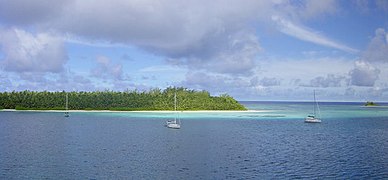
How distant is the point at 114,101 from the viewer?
543ft

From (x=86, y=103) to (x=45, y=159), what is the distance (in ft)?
408

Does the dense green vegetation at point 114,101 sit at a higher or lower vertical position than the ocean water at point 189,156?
higher

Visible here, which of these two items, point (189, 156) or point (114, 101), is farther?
point (114, 101)

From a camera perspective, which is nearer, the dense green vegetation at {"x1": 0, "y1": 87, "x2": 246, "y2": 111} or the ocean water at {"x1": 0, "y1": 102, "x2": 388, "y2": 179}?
the ocean water at {"x1": 0, "y1": 102, "x2": 388, "y2": 179}

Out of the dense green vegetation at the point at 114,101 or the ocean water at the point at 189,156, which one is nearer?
the ocean water at the point at 189,156

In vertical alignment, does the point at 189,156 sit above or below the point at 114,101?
below

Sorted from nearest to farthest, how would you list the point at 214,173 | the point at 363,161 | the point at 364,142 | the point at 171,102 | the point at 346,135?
the point at 214,173 < the point at 363,161 < the point at 364,142 < the point at 346,135 < the point at 171,102

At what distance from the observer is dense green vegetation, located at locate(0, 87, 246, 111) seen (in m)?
164

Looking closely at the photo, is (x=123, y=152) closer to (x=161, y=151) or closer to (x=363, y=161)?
(x=161, y=151)

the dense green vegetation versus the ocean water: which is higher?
the dense green vegetation

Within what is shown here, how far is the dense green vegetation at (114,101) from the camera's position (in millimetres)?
164125

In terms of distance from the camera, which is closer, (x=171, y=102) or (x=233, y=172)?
(x=233, y=172)

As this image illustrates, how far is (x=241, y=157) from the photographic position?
158 feet

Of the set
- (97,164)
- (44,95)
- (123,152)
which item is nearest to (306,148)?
(123,152)
